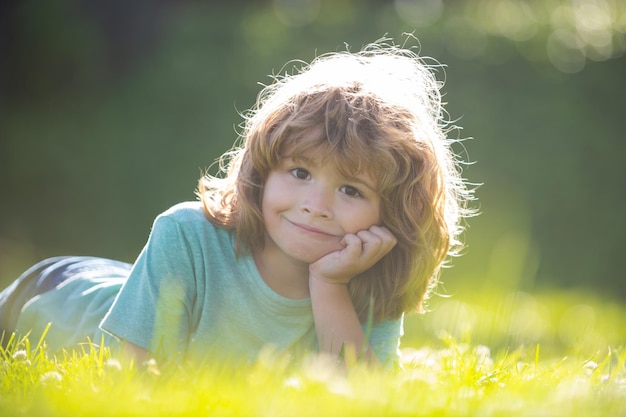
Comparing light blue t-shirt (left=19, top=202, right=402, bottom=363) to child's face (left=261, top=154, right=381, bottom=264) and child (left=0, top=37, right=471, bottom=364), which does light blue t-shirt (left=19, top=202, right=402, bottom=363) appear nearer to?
child (left=0, top=37, right=471, bottom=364)

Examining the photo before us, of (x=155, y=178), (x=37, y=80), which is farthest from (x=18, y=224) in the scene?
(x=37, y=80)

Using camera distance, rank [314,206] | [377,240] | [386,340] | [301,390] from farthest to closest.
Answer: [386,340] → [377,240] → [314,206] → [301,390]

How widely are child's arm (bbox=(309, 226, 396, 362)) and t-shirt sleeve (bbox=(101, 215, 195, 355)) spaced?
0.50m

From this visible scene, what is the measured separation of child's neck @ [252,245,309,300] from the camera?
323 centimetres

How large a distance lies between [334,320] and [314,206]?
462 millimetres

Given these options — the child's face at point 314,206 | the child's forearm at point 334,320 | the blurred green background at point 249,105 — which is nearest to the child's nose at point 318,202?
the child's face at point 314,206

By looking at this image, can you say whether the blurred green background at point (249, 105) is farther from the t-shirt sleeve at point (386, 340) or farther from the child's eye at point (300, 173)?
the child's eye at point (300, 173)

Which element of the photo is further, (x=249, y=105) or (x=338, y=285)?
(x=249, y=105)

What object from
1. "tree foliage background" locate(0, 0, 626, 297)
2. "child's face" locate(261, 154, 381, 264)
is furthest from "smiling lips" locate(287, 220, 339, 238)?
"tree foliage background" locate(0, 0, 626, 297)

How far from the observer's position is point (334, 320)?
10.0ft

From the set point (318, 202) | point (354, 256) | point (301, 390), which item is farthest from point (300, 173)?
point (301, 390)

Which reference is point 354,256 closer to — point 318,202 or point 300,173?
point 318,202

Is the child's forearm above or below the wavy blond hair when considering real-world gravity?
below

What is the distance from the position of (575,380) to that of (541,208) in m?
6.40
